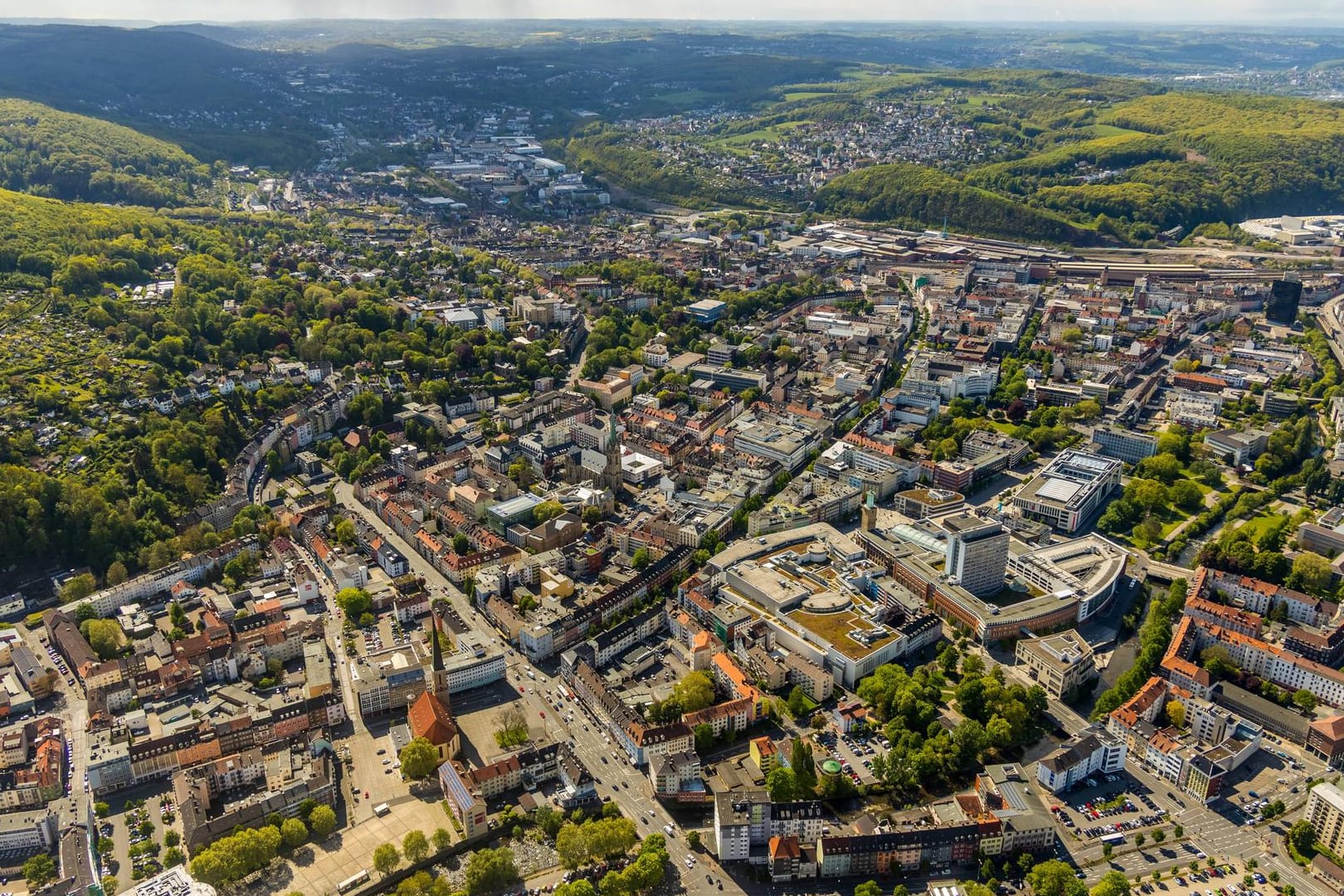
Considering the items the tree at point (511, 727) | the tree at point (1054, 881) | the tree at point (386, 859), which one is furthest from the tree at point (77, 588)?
the tree at point (1054, 881)

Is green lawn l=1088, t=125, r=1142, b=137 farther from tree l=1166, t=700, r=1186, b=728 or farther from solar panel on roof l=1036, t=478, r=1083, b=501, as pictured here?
tree l=1166, t=700, r=1186, b=728

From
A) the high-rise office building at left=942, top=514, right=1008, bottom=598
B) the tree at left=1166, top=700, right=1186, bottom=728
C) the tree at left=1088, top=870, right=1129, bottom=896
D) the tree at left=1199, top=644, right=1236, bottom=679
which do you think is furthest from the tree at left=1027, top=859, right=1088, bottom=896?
the high-rise office building at left=942, top=514, right=1008, bottom=598

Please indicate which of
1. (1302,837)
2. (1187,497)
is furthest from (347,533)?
(1187,497)

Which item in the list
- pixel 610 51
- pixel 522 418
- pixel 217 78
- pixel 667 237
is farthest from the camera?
pixel 610 51

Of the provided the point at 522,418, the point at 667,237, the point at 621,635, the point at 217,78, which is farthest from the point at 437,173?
the point at 621,635

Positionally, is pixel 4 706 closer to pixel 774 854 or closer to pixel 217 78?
pixel 774 854

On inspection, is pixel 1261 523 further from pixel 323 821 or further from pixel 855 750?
pixel 323 821
